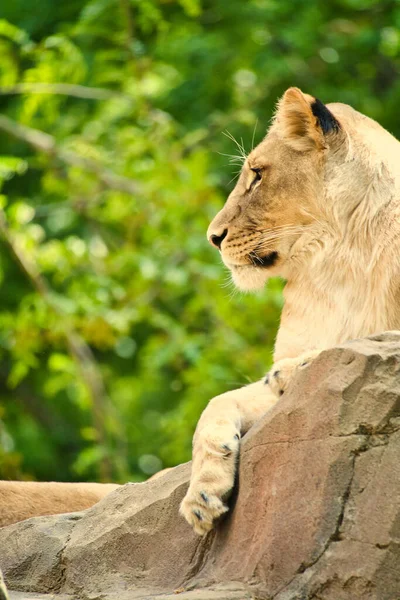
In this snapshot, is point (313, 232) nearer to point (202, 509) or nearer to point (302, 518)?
point (202, 509)

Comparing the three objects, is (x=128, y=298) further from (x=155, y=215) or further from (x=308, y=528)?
(x=308, y=528)

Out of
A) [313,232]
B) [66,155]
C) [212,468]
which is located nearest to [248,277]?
[313,232]

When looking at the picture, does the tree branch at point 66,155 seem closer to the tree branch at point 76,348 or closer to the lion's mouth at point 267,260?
the tree branch at point 76,348

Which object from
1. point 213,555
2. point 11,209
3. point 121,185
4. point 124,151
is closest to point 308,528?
point 213,555

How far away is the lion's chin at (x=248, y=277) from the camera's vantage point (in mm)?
4676

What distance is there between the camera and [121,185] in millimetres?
9742

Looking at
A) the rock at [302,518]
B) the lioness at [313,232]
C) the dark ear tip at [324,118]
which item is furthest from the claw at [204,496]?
the dark ear tip at [324,118]

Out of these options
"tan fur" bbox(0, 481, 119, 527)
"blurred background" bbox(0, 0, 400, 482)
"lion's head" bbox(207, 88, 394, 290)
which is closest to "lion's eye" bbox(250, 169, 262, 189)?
"lion's head" bbox(207, 88, 394, 290)

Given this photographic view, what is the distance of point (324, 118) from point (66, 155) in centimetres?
501

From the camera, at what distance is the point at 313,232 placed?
178 inches

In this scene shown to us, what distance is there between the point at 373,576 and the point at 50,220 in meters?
7.66

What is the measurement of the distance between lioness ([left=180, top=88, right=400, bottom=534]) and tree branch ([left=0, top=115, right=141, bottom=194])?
4.38 meters

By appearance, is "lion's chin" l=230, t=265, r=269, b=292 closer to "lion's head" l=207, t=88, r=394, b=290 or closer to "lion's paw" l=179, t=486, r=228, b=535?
"lion's head" l=207, t=88, r=394, b=290

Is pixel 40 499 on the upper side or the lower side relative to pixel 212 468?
lower
